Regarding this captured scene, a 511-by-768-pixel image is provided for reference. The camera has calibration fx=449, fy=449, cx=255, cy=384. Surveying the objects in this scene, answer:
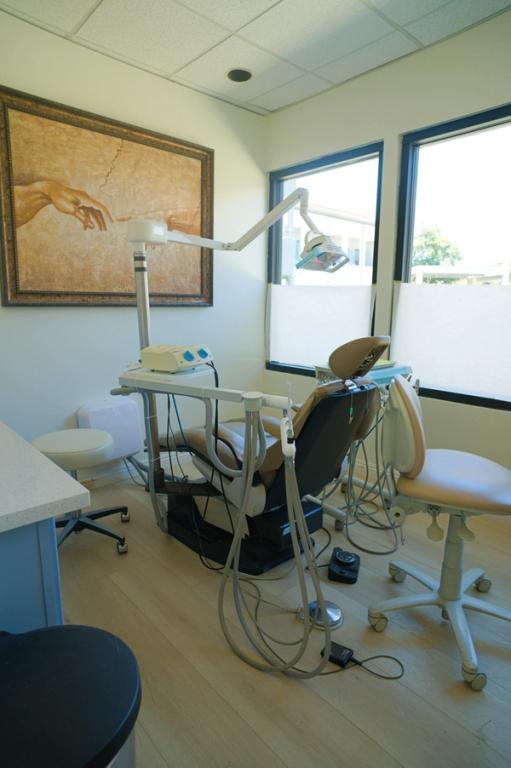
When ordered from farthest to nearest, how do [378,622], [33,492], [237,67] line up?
1. [237,67]
2. [378,622]
3. [33,492]

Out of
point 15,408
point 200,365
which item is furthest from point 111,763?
point 15,408

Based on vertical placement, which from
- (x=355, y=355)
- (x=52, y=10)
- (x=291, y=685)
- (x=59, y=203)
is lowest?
(x=291, y=685)

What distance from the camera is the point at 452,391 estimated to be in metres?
2.72

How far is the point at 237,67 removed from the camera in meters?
2.81

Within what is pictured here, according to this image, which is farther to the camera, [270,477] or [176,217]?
[176,217]

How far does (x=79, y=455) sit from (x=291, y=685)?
1.29 m

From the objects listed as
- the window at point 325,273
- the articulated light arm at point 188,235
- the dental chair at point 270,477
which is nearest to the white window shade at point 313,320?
→ the window at point 325,273

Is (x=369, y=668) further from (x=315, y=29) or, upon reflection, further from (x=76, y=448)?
(x=315, y=29)

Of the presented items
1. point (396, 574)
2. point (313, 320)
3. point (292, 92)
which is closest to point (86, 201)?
point (292, 92)

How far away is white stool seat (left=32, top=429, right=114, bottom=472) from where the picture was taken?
2.05 m

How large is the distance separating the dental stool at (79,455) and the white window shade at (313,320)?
69.5 inches

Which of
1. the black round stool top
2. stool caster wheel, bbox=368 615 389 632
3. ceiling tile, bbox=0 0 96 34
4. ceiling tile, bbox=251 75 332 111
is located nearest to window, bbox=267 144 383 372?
ceiling tile, bbox=251 75 332 111

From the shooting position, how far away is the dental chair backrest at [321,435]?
5.44 ft

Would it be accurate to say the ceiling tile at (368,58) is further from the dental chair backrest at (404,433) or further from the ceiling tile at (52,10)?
the dental chair backrest at (404,433)
